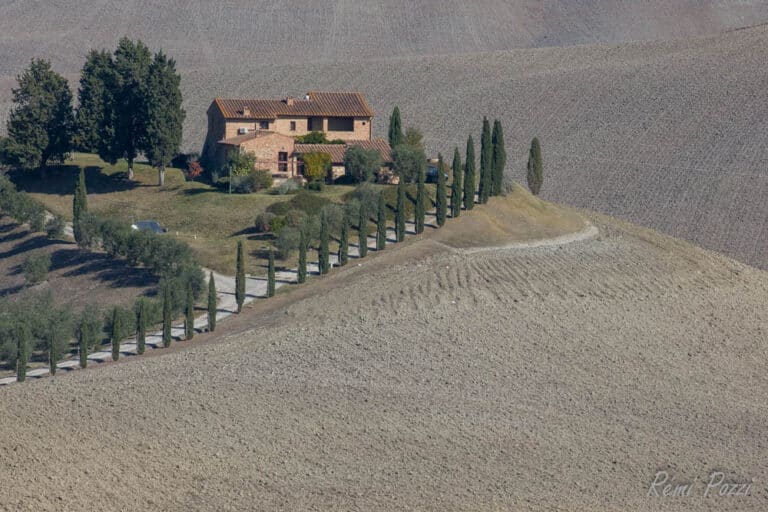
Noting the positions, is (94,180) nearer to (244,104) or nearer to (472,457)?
(244,104)

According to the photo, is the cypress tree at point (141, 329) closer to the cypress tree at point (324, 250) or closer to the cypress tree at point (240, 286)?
the cypress tree at point (240, 286)

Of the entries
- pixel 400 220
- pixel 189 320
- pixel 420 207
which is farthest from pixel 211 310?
pixel 420 207

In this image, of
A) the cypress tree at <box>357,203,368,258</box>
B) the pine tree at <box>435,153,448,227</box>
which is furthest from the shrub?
the pine tree at <box>435,153,448,227</box>

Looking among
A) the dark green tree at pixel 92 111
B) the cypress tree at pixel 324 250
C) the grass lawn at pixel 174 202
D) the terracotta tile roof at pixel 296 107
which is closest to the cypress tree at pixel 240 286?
the cypress tree at pixel 324 250

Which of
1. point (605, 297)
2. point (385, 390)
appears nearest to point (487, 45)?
point (605, 297)

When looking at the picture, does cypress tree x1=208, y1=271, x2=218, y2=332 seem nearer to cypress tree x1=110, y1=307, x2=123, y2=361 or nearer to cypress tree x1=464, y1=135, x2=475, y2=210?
cypress tree x1=110, y1=307, x2=123, y2=361

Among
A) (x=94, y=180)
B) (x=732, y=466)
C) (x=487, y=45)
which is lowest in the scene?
(x=732, y=466)
